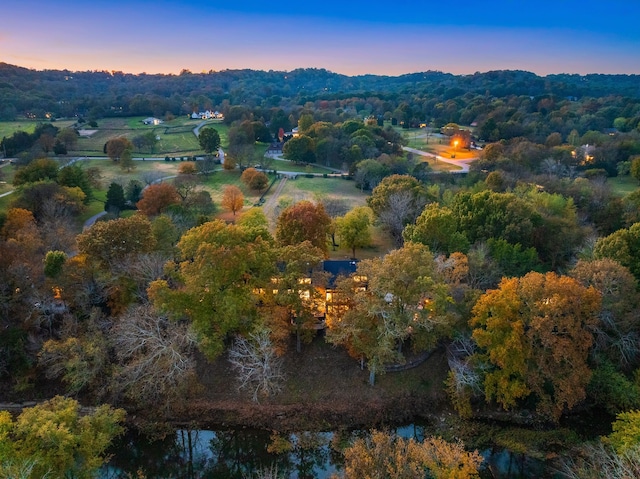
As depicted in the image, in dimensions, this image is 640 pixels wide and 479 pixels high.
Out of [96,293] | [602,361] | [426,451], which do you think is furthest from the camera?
[96,293]

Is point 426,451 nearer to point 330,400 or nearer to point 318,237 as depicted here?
point 330,400

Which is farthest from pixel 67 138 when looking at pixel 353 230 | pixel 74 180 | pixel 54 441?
pixel 54 441

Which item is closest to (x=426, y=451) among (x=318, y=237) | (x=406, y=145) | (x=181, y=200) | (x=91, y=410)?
(x=91, y=410)

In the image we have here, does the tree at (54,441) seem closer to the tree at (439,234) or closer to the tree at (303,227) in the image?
the tree at (303,227)

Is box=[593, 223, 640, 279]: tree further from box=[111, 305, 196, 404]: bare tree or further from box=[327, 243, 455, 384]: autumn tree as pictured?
box=[111, 305, 196, 404]: bare tree

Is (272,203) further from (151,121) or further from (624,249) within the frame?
(151,121)
